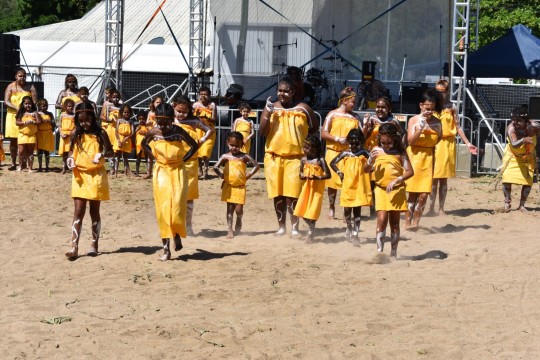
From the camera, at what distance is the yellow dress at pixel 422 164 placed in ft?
44.2

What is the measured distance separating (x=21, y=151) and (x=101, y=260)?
9234 millimetres

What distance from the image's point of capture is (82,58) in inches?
1270

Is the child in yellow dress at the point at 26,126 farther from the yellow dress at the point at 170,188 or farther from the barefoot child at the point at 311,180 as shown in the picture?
the yellow dress at the point at 170,188

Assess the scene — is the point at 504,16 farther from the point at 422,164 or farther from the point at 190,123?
the point at 190,123

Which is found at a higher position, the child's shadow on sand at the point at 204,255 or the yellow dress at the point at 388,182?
the yellow dress at the point at 388,182

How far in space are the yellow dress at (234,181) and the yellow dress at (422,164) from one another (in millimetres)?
2149

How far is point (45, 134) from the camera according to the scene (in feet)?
65.5

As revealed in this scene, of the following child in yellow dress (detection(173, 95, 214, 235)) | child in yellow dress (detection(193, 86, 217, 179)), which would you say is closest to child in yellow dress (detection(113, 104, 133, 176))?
child in yellow dress (detection(193, 86, 217, 179))

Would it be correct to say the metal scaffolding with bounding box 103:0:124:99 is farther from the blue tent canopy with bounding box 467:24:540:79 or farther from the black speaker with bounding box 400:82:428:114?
the blue tent canopy with bounding box 467:24:540:79

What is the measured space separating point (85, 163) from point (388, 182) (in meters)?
3.06

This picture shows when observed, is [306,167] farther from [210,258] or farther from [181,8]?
[181,8]

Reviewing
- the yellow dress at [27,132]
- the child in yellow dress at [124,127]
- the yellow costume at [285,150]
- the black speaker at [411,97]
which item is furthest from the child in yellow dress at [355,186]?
the black speaker at [411,97]

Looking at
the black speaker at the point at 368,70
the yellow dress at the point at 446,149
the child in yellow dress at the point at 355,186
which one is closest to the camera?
the child in yellow dress at the point at 355,186

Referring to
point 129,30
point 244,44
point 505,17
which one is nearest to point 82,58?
point 244,44
